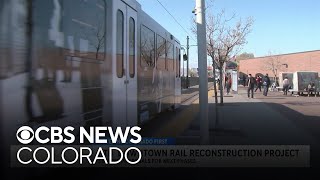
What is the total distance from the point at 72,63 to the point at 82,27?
0.68 m

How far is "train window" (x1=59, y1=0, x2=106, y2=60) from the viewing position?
6.13 metres

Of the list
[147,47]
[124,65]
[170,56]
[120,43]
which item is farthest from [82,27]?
[170,56]

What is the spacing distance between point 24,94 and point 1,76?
0.46 m

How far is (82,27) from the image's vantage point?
22.8ft

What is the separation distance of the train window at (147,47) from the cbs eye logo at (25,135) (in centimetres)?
621

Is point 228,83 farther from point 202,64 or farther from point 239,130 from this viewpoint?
point 202,64

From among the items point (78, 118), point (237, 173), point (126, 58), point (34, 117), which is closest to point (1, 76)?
point (34, 117)

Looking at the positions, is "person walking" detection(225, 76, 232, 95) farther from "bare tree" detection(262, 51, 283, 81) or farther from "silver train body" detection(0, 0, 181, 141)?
"bare tree" detection(262, 51, 283, 81)

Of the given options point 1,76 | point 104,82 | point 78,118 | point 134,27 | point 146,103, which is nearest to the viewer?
point 1,76

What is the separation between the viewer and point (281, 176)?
24.5 feet

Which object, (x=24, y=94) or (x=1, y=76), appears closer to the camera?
(x=1, y=76)

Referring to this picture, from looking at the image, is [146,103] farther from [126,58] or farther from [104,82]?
[104,82]

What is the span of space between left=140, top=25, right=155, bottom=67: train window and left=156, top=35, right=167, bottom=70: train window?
0.90 metres

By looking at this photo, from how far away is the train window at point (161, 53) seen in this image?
1444cm
